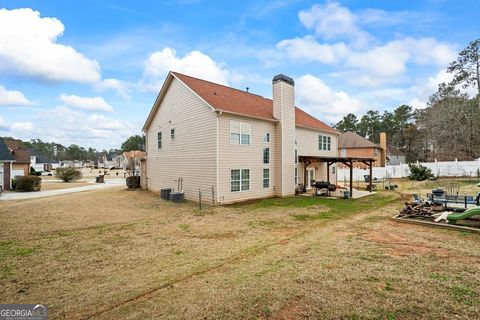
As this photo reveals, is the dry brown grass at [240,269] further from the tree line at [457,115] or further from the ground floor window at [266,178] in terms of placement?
the tree line at [457,115]

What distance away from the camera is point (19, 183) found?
21078 mm

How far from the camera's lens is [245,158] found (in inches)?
607

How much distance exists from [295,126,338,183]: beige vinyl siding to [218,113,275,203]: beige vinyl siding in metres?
4.07

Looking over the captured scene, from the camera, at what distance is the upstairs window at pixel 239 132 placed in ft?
48.7

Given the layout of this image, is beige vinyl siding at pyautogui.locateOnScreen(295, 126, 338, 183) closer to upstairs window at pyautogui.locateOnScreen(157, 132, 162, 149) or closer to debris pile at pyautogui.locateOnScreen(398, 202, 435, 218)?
debris pile at pyautogui.locateOnScreen(398, 202, 435, 218)

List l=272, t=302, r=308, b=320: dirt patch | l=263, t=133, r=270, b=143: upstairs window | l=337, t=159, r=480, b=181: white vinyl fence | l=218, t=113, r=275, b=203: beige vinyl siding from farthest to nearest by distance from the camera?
l=337, t=159, r=480, b=181: white vinyl fence
l=263, t=133, r=270, b=143: upstairs window
l=218, t=113, r=275, b=203: beige vinyl siding
l=272, t=302, r=308, b=320: dirt patch

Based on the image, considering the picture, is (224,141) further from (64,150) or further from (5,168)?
(64,150)

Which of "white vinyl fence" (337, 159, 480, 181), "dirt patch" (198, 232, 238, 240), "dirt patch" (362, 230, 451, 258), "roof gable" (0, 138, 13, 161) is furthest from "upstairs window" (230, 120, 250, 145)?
"roof gable" (0, 138, 13, 161)

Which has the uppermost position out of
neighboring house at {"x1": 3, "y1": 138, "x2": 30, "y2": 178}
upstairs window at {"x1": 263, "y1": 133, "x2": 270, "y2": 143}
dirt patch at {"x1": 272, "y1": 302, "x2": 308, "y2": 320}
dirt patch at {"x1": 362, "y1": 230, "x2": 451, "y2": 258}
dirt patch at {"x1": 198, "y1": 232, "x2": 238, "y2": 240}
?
upstairs window at {"x1": 263, "y1": 133, "x2": 270, "y2": 143}

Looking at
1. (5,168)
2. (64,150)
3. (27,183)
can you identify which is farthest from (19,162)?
(64,150)

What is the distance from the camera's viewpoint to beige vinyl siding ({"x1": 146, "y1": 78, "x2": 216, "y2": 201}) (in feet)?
47.8

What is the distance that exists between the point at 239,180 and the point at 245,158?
143 centimetres

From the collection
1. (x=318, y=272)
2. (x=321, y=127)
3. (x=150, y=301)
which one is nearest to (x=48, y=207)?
(x=150, y=301)

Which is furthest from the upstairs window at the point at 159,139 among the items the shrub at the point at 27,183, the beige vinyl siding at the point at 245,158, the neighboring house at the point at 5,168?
the neighboring house at the point at 5,168
